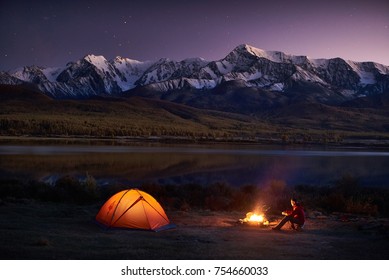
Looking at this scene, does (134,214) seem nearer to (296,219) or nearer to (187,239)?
(187,239)

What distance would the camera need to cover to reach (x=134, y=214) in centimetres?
1349

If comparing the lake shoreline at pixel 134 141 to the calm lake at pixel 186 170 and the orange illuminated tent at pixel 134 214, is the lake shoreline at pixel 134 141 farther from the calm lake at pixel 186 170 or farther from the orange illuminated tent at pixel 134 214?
the orange illuminated tent at pixel 134 214

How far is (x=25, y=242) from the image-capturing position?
419 inches

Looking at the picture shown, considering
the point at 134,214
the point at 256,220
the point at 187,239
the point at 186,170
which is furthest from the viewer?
the point at 186,170

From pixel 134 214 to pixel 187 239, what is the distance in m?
2.18

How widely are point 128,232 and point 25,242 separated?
10.0 ft

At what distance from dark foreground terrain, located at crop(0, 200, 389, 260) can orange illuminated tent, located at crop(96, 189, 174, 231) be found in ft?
1.06

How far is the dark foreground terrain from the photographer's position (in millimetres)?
10094

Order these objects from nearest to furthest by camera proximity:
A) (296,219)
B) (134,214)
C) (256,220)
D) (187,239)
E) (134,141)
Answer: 1. (187,239)
2. (134,214)
3. (296,219)
4. (256,220)
5. (134,141)

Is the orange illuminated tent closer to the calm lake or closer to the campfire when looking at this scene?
the campfire

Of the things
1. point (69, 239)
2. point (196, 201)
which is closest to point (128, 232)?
point (69, 239)

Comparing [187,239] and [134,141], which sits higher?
[187,239]

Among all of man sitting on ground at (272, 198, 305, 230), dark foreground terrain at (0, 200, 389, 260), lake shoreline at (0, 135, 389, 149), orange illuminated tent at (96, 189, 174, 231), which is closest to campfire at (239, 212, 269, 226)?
dark foreground terrain at (0, 200, 389, 260)

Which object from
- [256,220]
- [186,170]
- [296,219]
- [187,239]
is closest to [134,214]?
[187,239]
